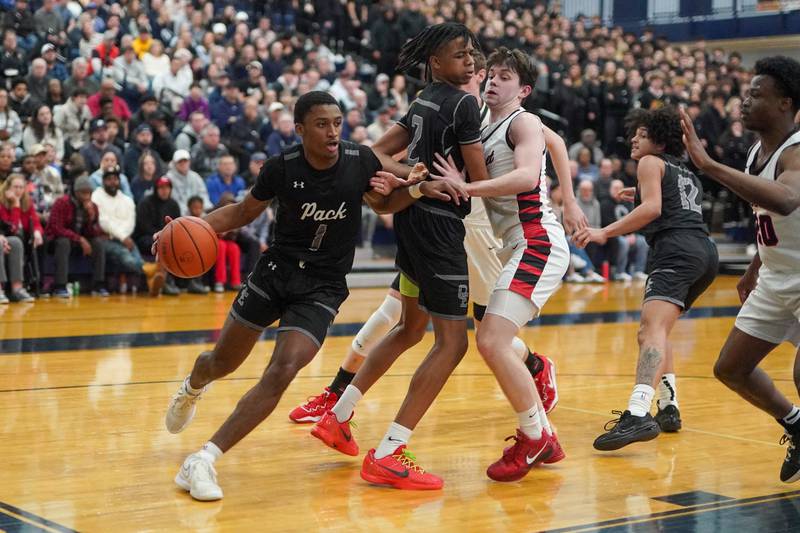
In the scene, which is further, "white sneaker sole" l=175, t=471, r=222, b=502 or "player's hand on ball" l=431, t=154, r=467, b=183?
"player's hand on ball" l=431, t=154, r=467, b=183

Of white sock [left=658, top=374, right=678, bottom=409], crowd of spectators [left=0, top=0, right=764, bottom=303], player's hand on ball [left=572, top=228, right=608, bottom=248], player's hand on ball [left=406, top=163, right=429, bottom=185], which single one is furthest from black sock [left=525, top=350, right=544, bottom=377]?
crowd of spectators [left=0, top=0, right=764, bottom=303]

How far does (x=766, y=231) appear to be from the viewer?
498cm

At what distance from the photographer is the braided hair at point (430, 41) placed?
5156 mm

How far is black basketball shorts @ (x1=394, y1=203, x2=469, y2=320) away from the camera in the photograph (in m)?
5.07

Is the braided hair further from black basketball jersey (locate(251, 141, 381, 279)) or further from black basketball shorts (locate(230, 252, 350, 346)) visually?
black basketball shorts (locate(230, 252, 350, 346))

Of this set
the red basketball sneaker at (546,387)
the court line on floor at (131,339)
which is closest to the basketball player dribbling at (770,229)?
the red basketball sneaker at (546,387)

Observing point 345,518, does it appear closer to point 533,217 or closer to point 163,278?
point 533,217

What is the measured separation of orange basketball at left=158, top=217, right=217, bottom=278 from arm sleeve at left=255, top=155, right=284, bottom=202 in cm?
30

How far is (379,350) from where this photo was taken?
18.1 ft

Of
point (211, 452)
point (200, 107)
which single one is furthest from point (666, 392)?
point (200, 107)

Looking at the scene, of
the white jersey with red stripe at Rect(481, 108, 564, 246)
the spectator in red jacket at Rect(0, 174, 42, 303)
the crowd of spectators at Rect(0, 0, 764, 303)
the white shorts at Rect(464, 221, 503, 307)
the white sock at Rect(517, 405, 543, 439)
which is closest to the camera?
the white sock at Rect(517, 405, 543, 439)

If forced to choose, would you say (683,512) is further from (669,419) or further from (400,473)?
(669,419)

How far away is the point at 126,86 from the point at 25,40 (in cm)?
149

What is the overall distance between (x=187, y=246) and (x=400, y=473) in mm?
1406
